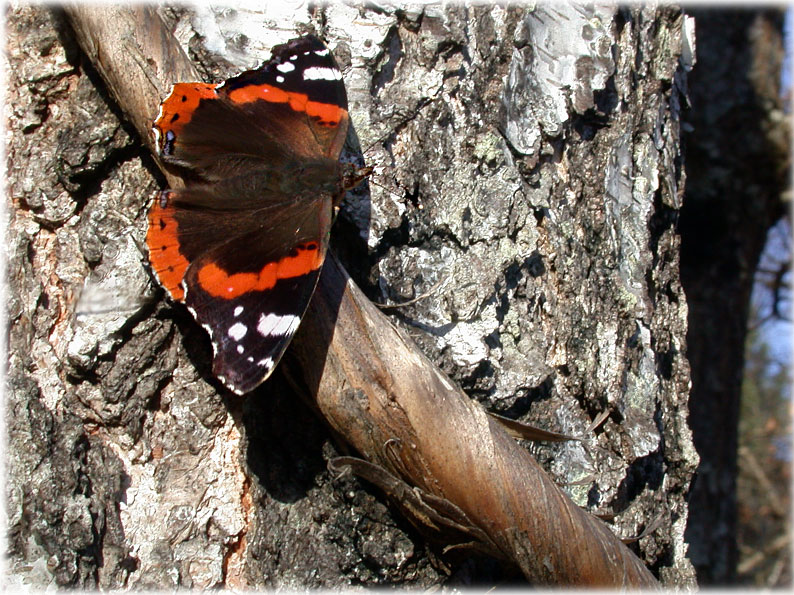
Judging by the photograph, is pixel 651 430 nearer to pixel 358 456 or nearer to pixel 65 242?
pixel 358 456

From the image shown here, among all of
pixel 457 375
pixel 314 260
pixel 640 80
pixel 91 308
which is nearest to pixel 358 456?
pixel 457 375

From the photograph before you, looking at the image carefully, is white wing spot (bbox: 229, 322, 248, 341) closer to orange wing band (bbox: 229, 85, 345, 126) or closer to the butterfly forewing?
the butterfly forewing

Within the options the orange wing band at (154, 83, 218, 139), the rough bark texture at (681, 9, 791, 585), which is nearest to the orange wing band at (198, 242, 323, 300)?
the orange wing band at (154, 83, 218, 139)

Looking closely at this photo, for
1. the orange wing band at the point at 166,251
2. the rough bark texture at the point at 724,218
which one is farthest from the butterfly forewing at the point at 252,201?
the rough bark texture at the point at 724,218

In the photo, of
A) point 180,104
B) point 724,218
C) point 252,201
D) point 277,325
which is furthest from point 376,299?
point 724,218

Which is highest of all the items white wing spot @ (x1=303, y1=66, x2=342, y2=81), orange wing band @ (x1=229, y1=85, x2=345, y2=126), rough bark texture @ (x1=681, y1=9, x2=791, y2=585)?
white wing spot @ (x1=303, y1=66, x2=342, y2=81)

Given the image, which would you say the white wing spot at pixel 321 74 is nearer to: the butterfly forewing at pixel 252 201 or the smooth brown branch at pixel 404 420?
the butterfly forewing at pixel 252 201

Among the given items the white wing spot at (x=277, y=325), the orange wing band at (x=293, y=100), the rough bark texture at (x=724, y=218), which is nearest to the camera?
the white wing spot at (x=277, y=325)
